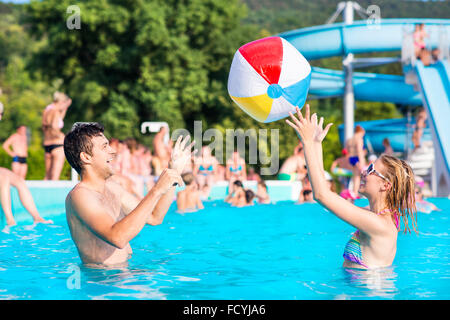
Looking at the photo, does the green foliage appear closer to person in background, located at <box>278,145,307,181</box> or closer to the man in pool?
person in background, located at <box>278,145,307,181</box>

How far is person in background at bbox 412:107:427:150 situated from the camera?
1430 cm

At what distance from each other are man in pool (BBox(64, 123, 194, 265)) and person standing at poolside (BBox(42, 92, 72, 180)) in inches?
236

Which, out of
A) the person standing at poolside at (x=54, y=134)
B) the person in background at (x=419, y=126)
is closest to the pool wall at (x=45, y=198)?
the person standing at poolside at (x=54, y=134)

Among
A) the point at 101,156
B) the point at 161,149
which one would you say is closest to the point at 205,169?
the point at 161,149

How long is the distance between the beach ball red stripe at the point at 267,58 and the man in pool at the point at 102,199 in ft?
6.55

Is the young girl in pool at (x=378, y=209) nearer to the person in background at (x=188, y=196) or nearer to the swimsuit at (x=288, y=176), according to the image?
the person in background at (x=188, y=196)

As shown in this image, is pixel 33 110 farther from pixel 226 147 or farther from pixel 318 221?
pixel 318 221

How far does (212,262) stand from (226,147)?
1693 centimetres

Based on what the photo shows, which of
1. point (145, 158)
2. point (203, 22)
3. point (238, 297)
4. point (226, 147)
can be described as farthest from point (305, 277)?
point (203, 22)

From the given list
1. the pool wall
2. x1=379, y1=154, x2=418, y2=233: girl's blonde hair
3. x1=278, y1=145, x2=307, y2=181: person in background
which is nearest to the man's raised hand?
x1=379, y1=154, x2=418, y2=233: girl's blonde hair

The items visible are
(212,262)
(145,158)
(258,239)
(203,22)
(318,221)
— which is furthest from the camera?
(203,22)

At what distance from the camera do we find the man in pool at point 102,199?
10.2 ft

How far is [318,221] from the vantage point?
802 cm

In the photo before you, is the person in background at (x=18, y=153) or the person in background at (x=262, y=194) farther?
the person in background at (x=262, y=194)
